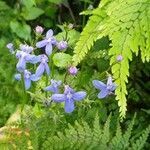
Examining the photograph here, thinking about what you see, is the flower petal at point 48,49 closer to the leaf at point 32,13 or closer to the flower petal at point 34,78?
the flower petal at point 34,78

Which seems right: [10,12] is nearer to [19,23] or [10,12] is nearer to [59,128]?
[19,23]

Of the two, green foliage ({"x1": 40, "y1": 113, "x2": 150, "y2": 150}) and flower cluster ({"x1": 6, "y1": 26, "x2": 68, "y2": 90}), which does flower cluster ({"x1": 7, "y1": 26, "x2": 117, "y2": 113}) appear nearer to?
flower cluster ({"x1": 6, "y1": 26, "x2": 68, "y2": 90})

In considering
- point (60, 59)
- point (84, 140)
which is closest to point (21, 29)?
point (60, 59)

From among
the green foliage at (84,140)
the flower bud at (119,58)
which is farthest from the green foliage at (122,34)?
the green foliage at (84,140)

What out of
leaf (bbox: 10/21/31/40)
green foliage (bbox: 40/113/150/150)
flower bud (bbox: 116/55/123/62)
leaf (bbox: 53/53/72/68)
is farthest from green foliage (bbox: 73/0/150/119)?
leaf (bbox: 10/21/31/40)

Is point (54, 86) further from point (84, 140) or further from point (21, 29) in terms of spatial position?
point (21, 29)

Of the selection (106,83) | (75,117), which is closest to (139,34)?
(106,83)
